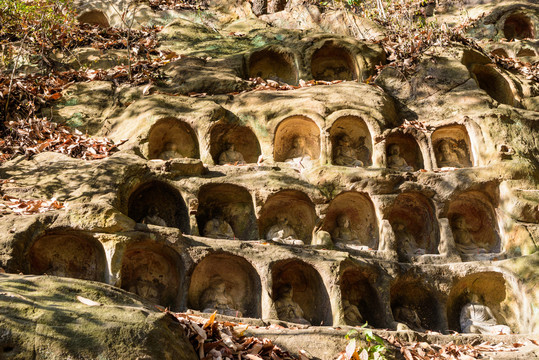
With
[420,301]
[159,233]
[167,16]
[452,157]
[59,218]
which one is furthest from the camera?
[167,16]

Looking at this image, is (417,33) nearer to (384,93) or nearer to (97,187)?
(384,93)

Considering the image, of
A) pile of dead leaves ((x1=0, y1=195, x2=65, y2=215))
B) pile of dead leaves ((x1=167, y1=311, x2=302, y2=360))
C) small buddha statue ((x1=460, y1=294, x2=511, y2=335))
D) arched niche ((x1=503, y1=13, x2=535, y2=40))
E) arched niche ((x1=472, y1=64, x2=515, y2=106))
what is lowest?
small buddha statue ((x1=460, y1=294, x2=511, y2=335))

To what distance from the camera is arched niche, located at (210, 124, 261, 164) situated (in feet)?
46.4

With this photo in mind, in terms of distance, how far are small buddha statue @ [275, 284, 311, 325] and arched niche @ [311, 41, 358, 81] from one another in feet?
29.8

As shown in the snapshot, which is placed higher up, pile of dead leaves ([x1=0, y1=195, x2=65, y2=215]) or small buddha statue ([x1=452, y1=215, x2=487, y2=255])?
pile of dead leaves ([x1=0, y1=195, x2=65, y2=215])

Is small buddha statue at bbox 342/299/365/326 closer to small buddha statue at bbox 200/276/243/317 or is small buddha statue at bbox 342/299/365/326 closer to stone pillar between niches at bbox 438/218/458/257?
small buddha statue at bbox 200/276/243/317

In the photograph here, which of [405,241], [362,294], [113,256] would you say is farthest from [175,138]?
[405,241]

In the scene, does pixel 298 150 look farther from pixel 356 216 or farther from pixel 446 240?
pixel 446 240

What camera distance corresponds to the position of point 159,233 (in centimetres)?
989

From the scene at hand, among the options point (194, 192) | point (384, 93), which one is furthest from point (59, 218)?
point (384, 93)

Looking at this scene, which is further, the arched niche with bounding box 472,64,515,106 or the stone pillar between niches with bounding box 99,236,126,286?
the arched niche with bounding box 472,64,515,106

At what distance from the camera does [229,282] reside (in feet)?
35.3

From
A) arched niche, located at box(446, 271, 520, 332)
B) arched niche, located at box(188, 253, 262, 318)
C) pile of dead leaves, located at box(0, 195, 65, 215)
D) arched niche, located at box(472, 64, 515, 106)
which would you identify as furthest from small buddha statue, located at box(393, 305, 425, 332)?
arched niche, located at box(472, 64, 515, 106)

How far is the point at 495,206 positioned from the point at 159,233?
321 inches
